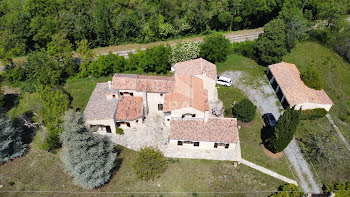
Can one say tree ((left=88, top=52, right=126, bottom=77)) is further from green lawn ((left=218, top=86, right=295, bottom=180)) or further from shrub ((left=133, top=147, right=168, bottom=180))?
green lawn ((left=218, top=86, right=295, bottom=180))

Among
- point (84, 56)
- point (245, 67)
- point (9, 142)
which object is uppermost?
point (84, 56)

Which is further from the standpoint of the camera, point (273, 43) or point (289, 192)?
point (273, 43)

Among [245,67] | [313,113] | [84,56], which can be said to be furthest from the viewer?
[245,67]

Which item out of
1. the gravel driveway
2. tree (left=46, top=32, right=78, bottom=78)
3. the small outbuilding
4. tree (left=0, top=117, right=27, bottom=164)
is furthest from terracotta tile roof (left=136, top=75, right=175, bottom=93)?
the small outbuilding

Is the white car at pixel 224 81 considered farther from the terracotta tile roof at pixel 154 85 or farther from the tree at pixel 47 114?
the tree at pixel 47 114

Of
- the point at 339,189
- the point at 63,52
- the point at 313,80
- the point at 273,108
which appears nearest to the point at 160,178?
the point at 339,189

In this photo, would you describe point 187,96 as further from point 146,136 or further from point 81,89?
point 81,89
